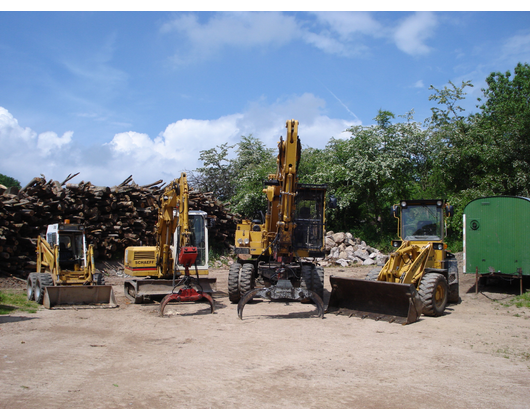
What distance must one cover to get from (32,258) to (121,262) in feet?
12.7

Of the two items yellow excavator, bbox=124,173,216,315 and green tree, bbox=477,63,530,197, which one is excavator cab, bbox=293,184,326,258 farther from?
green tree, bbox=477,63,530,197

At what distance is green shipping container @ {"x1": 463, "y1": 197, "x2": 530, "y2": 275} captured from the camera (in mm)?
12445

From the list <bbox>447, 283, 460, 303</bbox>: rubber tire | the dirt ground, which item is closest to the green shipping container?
<bbox>447, 283, 460, 303</bbox>: rubber tire

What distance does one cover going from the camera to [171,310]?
10578 millimetres

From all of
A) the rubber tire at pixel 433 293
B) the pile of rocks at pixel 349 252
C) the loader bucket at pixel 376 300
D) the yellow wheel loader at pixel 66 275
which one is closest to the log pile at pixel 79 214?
the yellow wheel loader at pixel 66 275

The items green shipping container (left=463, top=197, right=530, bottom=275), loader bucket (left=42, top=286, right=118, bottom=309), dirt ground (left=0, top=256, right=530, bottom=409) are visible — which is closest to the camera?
dirt ground (left=0, top=256, right=530, bottom=409)

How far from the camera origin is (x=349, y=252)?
2338cm

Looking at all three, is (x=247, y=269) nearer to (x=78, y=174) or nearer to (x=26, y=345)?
(x=26, y=345)

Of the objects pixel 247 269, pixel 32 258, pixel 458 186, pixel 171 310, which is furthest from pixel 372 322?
pixel 458 186

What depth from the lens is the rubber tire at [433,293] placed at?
9297 millimetres

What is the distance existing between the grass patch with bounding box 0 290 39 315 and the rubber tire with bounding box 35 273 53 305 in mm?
164

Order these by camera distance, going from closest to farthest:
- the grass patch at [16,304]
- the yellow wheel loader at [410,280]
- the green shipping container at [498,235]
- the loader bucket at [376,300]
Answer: the loader bucket at [376,300]
the yellow wheel loader at [410,280]
the grass patch at [16,304]
the green shipping container at [498,235]

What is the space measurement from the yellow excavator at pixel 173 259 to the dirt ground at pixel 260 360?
0.83m

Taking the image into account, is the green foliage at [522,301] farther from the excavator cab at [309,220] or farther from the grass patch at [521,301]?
the excavator cab at [309,220]
